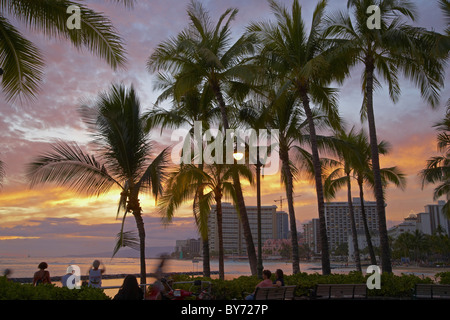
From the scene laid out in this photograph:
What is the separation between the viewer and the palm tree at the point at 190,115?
65.8 feet

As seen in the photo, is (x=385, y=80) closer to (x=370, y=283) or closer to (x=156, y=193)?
(x=370, y=283)

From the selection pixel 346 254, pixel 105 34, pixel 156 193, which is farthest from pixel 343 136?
pixel 346 254

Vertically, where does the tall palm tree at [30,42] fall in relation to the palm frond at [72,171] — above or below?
above

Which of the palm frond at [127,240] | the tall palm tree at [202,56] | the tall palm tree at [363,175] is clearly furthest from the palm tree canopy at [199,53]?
the tall palm tree at [363,175]

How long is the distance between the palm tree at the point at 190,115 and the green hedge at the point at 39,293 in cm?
1189

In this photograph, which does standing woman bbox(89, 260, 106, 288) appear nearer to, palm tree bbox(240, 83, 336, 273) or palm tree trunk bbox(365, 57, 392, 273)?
palm tree trunk bbox(365, 57, 392, 273)

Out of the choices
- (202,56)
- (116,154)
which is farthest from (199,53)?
(116,154)

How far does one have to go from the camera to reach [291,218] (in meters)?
23.3

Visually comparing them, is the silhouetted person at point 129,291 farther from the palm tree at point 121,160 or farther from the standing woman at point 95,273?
the palm tree at point 121,160

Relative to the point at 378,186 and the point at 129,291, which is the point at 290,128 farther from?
the point at 129,291

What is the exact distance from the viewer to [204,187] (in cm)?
2038

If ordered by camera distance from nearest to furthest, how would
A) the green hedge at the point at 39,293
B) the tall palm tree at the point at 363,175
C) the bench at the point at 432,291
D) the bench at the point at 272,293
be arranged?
the green hedge at the point at 39,293 < the bench at the point at 272,293 < the bench at the point at 432,291 < the tall palm tree at the point at 363,175

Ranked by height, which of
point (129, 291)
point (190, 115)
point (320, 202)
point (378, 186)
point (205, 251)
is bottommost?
point (205, 251)

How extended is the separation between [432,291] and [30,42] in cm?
1194
